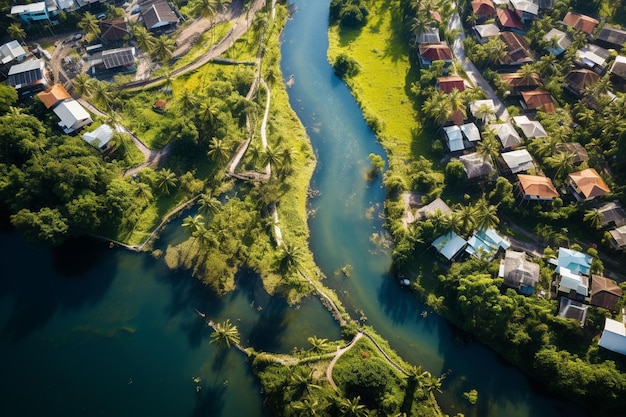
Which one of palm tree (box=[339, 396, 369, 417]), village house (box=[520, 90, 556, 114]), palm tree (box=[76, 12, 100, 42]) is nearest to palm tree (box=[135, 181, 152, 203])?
palm tree (box=[76, 12, 100, 42])

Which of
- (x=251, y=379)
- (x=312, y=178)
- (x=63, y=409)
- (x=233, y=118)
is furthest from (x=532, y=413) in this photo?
(x=233, y=118)

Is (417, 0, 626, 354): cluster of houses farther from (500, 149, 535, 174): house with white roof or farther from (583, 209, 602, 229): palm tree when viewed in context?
(583, 209, 602, 229): palm tree

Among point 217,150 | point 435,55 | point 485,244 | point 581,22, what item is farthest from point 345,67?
point 581,22

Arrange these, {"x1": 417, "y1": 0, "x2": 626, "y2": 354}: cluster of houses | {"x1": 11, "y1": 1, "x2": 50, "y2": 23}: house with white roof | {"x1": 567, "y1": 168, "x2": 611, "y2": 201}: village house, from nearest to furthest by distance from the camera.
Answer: {"x1": 417, "y1": 0, "x2": 626, "y2": 354}: cluster of houses < {"x1": 567, "y1": 168, "x2": 611, "y2": 201}: village house < {"x1": 11, "y1": 1, "x2": 50, "y2": 23}: house with white roof

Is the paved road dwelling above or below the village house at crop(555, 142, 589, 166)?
above

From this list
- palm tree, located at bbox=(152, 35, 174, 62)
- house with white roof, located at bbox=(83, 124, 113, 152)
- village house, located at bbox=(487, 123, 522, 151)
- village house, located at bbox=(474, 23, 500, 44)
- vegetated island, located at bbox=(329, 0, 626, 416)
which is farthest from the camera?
village house, located at bbox=(474, 23, 500, 44)

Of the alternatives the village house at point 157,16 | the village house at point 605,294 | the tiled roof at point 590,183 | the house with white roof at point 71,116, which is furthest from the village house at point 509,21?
the house with white roof at point 71,116

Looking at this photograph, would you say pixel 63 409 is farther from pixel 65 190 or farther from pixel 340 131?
pixel 340 131
